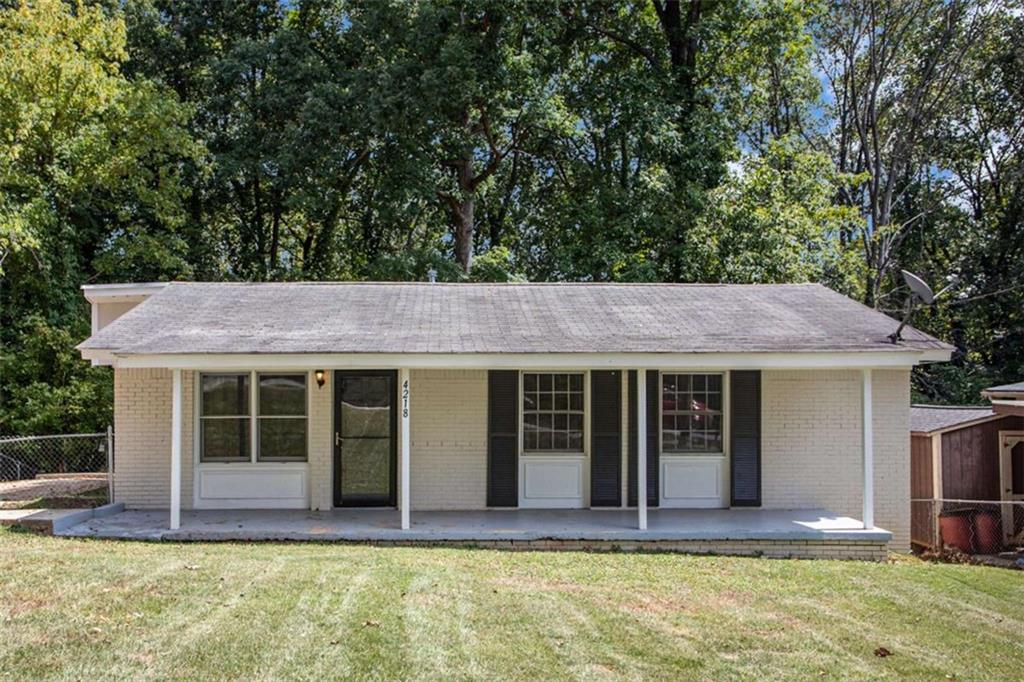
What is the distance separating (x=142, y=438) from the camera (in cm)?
1099

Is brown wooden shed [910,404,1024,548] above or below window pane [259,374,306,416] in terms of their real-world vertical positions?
below

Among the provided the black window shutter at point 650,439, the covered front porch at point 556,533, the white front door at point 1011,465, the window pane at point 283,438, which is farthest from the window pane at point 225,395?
the white front door at point 1011,465

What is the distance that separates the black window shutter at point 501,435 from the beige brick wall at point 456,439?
0.11 meters

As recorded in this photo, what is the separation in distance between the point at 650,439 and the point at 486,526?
8.66 feet

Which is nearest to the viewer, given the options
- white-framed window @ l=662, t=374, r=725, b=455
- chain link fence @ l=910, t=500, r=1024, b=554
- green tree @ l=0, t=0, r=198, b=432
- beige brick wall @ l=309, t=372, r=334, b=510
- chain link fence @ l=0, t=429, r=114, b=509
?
beige brick wall @ l=309, t=372, r=334, b=510

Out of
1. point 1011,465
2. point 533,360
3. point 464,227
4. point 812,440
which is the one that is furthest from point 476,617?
point 464,227

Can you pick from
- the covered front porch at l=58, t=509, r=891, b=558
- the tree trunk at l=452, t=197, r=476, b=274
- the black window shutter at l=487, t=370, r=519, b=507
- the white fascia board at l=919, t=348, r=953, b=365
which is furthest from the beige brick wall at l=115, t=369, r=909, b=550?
the tree trunk at l=452, t=197, r=476, b=274

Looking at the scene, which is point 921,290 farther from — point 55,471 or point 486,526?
point 55,471

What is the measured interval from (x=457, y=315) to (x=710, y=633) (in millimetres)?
6019

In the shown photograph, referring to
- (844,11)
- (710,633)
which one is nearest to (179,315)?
(710,633)

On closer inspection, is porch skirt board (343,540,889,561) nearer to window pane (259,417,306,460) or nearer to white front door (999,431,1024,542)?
window pane (259,417,306,460)

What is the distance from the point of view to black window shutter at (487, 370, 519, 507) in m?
10.8

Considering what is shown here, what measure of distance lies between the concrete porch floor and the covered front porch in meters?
0.01

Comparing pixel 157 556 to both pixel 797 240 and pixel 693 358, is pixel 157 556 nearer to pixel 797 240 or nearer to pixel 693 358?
pixel 693 358
